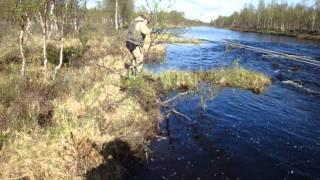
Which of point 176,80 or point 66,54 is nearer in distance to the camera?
point 176,80

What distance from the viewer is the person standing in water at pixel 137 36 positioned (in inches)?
466

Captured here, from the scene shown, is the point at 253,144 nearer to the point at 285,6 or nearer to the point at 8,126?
the point at 8,126

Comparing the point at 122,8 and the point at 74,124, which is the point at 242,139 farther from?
the point at 122,8

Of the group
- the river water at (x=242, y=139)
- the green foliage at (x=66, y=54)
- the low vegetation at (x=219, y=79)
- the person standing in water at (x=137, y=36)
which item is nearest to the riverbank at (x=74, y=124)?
the river water at (x=242, y=139)

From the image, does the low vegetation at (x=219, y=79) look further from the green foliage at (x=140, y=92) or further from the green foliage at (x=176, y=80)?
the green foliage at (x=140, y=92)

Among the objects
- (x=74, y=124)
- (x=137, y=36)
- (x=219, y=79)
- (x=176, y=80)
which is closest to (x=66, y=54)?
(x=176, y=80)

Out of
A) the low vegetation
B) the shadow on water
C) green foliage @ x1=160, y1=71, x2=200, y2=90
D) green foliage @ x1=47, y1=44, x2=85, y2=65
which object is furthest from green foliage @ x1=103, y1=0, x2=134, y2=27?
the shadow on water

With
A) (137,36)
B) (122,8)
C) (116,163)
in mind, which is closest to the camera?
(116,163)

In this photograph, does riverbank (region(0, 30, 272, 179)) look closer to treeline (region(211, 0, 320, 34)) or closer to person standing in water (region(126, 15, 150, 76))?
person standing in water (region(126, 15, 150, 76))

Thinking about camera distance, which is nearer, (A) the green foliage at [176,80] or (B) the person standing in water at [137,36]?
(B) the person standing in water at [137,36]

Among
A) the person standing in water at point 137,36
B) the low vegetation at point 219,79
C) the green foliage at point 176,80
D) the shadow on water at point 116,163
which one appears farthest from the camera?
the low vegetation at point 219,79

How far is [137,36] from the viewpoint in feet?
39.6

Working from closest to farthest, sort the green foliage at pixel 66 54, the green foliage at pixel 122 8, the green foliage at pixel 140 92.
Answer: the green foliage at pixel 140 92
the green foliage at pixel 66 54
the green foliage at pixel 122 8

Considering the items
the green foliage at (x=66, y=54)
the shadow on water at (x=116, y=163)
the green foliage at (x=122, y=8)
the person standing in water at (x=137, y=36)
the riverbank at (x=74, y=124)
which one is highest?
the green foliage at (x=122, y=8)
